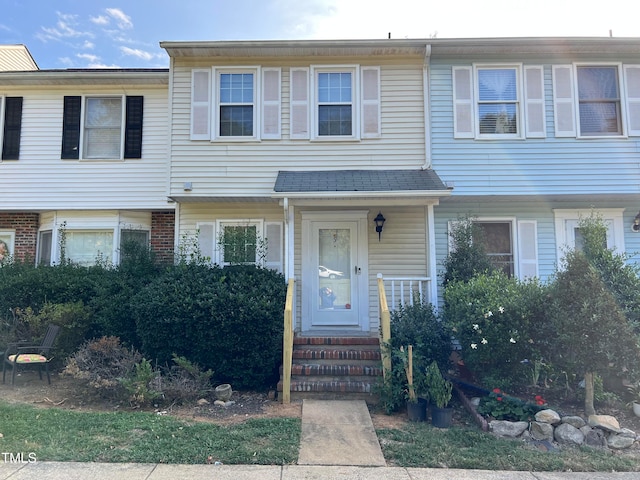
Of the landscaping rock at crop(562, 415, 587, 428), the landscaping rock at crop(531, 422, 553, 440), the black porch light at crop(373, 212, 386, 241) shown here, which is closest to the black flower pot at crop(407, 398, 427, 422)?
the landscaping rock at crop(531, 422, 553, 440)

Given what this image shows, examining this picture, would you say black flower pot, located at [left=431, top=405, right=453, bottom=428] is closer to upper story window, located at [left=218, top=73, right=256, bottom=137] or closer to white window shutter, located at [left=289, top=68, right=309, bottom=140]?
white window shutter, located at [left=289, top=68, right=309, bottom=140]

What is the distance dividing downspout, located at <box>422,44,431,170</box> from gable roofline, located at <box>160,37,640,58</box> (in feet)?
0.30

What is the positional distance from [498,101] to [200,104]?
568 cm

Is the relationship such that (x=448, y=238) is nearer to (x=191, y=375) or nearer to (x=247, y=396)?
(x=247, y=396)

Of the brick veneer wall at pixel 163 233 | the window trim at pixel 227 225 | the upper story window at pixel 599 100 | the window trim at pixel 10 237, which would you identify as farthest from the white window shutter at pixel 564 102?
the window trim at pixel 10 237

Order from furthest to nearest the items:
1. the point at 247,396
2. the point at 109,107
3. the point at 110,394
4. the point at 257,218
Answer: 1. the point at 109,107
2. the point at 257,218
3. the point at 247,396
4. the point at 110,394

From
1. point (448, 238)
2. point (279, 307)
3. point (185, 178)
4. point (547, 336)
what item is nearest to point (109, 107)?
point (185, 178)

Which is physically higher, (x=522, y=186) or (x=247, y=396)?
(x=522, y=186)

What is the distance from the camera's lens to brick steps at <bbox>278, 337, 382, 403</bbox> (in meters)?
5.71

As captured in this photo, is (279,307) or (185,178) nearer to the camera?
(279,307)

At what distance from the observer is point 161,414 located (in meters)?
5.13

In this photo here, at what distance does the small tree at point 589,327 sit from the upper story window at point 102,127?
8.24 metres

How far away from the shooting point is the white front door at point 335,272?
25.4 ft

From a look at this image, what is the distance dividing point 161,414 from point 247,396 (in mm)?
1291
